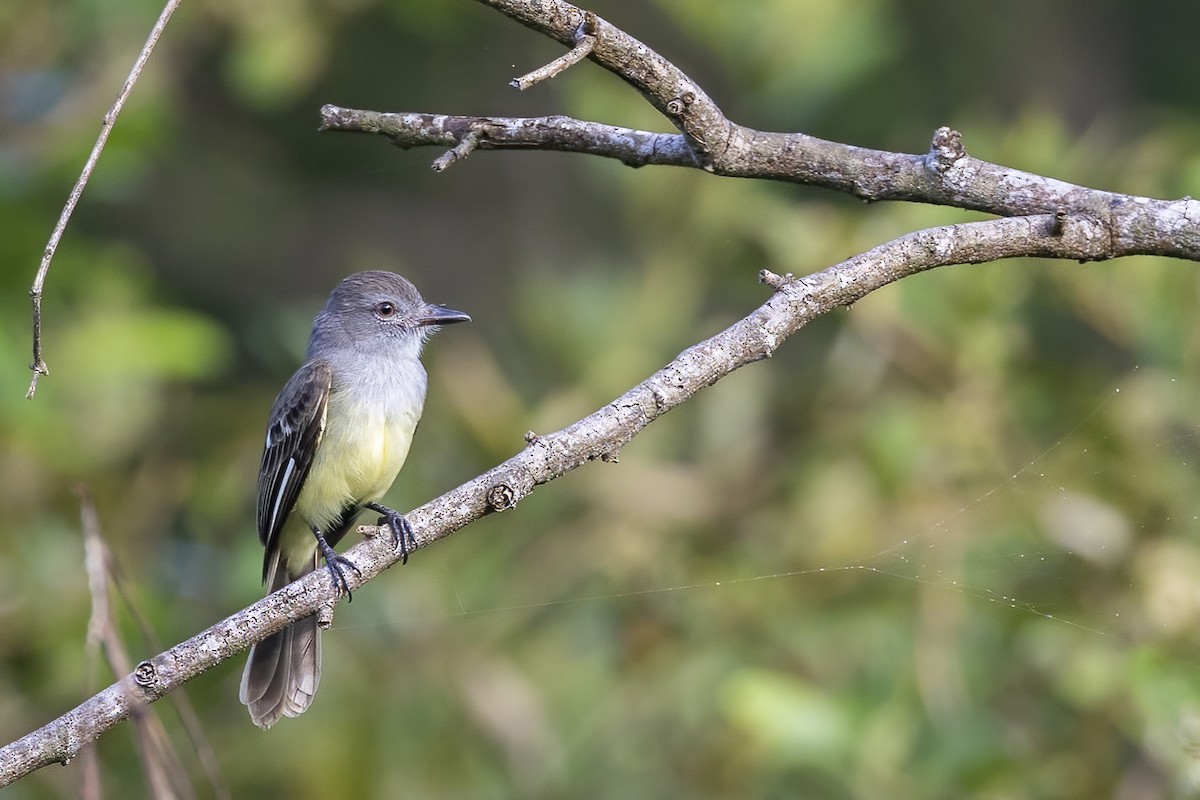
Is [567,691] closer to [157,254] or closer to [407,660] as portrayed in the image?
[407,660]

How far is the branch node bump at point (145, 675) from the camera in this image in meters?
2.19

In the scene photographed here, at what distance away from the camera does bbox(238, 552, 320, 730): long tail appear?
3.92 m

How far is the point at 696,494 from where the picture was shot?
18.6 ft

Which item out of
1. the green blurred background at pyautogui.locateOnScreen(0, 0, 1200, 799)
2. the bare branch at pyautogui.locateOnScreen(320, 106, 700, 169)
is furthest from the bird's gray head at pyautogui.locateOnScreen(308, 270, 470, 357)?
the bare branch at pyautogui.locateOnScreen(320, 106, 700, 169)

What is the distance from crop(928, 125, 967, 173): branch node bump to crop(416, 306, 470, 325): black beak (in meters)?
2.00

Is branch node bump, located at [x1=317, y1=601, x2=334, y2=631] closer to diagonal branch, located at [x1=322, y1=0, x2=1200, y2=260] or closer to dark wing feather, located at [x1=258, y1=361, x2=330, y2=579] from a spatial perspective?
diagonal branch, located at [x1=322, y1=0, x2=1200, y2=260]

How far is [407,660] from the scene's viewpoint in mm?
5578

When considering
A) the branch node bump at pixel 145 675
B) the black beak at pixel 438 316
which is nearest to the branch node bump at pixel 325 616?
the branch node bump at pixel 145 675

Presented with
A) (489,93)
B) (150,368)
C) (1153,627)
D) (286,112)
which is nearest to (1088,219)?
(1153,627)

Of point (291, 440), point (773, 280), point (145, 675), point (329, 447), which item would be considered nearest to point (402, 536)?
point (145, 675)

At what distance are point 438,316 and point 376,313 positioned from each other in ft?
0.67

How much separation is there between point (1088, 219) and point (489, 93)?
6773 mm

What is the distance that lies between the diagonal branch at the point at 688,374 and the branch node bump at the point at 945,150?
17 centimetres

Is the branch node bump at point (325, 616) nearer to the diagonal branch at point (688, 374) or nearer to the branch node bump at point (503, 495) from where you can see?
the diagonal branch at point (688, 374)
